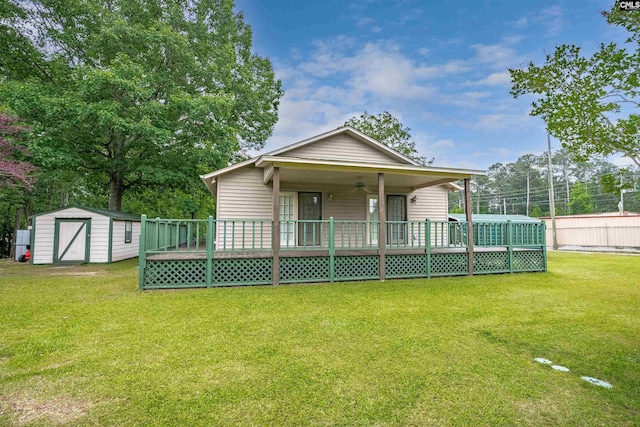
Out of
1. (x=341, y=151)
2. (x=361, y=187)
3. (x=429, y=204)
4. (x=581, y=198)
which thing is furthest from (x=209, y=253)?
(x=581, y=198)

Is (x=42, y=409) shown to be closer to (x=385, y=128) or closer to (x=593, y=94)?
(x=593, y=94)

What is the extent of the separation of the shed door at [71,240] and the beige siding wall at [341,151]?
8.52 metres

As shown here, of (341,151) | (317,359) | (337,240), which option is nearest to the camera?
(317,359)

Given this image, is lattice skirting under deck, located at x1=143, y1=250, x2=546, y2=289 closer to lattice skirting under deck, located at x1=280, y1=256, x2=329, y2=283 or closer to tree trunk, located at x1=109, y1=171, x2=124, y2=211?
lattice skirting under deck, located at x1=280, y1=256, x2=329, y2=283

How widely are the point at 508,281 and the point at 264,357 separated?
6.90m

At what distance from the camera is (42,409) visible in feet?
7.20

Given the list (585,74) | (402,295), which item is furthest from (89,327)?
(585,74)

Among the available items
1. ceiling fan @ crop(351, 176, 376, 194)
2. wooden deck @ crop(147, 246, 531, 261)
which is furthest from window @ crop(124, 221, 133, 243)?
ceiling fan @ crop(351, 176, 376, 194)

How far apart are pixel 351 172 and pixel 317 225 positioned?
258 centimetres

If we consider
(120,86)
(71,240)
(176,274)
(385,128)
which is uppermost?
(385,128)

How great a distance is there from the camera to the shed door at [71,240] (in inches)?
448

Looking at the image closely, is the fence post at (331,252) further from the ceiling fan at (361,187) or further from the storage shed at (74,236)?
the storage shed at (74,236)

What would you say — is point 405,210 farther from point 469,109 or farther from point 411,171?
point 469,109

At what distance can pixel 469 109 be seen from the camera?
64.4 feet
